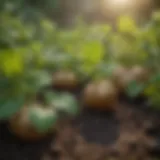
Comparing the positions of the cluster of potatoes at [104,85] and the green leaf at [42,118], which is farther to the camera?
the cluster of potatoes at [104,85]

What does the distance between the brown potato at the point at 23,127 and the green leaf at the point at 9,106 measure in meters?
0.14

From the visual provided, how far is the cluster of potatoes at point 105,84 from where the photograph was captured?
1.47 m

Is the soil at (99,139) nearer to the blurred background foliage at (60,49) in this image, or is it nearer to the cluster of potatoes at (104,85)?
the cluster of potatoes at (104,85)

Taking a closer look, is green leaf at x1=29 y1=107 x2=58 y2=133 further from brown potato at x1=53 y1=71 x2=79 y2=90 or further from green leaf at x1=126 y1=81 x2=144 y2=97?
brown potato at x1=53 y1=71 x2=79 y2=90

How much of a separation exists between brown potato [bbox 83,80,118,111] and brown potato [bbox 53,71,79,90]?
0.07 meters

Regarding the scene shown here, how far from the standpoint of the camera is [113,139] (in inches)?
55.2

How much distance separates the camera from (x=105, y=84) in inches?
58.1

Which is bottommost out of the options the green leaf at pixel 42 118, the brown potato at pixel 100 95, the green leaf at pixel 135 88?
the green leaf at pixel 42 118

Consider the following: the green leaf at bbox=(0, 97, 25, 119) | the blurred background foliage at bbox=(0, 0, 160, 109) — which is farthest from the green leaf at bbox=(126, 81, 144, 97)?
the green leaf at bbox=(0, 97, 25, 119)

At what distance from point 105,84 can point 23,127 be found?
1.15 ft

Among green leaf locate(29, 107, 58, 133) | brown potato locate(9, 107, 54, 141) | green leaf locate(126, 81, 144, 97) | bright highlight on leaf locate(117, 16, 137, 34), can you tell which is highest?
bright highlight on leaf locate(117, 16, 137, 34)

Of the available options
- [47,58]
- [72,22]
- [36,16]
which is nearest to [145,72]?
[47,58]

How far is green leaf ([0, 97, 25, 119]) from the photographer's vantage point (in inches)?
42.1

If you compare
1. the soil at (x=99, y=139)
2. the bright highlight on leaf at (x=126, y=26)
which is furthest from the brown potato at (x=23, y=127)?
the bright highlight on leaf at (x=126, y=26)
